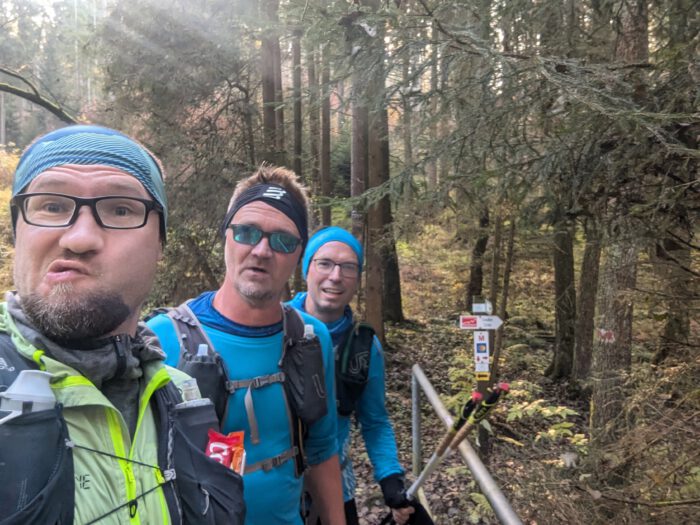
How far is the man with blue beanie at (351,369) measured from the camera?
9.01 feet

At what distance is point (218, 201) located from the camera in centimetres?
945

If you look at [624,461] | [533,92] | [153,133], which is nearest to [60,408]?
[624,461]

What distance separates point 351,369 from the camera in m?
2.82

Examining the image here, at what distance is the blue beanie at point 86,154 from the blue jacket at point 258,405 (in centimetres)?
80

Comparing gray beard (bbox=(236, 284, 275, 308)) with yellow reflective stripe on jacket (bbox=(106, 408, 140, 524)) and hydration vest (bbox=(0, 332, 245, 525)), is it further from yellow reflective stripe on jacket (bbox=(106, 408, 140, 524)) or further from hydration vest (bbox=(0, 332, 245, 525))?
yellow reflective stripe on jacket (bbox=(106, 408, 140, 524))

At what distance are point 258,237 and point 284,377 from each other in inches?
25.1

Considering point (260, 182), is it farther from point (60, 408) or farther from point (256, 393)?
point (60, 408)

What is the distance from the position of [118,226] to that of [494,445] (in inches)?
277

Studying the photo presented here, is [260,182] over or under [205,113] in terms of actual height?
under

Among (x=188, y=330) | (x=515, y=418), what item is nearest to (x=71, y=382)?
(x=188, y=330)

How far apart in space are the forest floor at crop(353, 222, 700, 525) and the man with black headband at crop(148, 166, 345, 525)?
156cm

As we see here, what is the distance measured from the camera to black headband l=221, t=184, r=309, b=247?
222 cm

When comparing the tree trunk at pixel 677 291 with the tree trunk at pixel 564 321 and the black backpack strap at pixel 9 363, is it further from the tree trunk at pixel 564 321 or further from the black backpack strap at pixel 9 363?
the tree trunk at pixel 564 321

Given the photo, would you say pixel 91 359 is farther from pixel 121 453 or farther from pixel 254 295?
pixel 254 295
